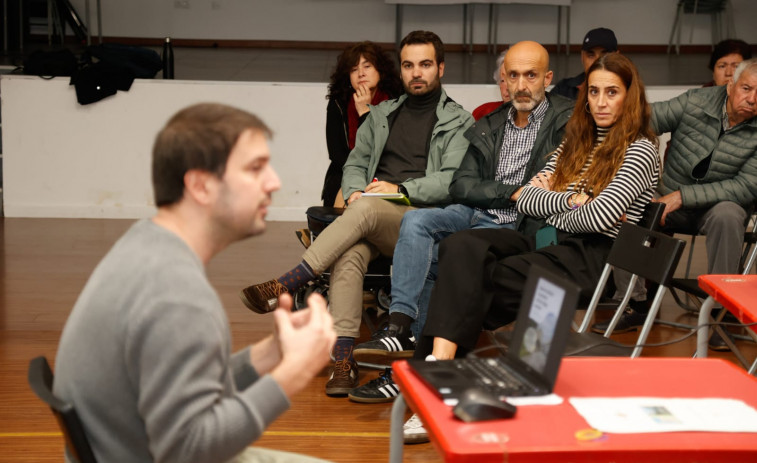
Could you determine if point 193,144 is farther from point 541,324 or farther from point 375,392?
point 375,392

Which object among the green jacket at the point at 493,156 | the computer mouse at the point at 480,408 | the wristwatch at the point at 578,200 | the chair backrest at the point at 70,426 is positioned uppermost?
the green jacket at the point at 493,156

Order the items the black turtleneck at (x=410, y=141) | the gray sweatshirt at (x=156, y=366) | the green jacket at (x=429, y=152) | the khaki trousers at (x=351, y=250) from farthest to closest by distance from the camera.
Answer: the black turtleneck at (x=410, y=141) → the green jacket at (x=429, y=152) → the khaki trousers at (x=351, y=250) → the gray sweatshirt at (x=156, y=366)

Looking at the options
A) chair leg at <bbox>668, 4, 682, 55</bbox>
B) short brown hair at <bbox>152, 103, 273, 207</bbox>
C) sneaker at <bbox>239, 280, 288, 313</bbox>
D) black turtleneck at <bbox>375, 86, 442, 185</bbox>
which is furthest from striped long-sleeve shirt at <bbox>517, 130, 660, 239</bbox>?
chair leg at <bbox>668, 4, 682, 55</bbox>

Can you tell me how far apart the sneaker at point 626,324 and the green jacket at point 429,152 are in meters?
0.97

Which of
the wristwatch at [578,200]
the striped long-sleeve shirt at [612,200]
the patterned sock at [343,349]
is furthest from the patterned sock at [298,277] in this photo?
the wristwatch at [578,200]

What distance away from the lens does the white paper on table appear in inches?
59.1

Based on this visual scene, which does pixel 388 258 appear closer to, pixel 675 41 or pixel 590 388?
pixel 590 388

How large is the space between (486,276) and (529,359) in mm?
1547

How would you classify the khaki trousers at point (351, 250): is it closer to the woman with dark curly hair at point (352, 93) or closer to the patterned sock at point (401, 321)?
the patterned sock at point (401, 321)

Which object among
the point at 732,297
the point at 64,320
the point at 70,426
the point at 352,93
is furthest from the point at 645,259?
the point at 64,320

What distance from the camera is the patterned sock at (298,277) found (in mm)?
3572

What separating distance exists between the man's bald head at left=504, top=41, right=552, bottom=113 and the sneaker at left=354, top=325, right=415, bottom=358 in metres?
1.09

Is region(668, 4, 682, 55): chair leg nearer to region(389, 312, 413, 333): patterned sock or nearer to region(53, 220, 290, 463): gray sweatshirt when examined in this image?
region(389, 312, 413, 333): patterned sock

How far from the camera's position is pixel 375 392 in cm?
323
